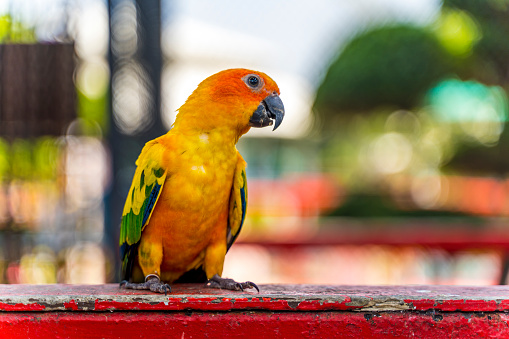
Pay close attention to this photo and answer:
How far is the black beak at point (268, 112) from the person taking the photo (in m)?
1.50

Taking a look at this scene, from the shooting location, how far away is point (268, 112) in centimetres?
152

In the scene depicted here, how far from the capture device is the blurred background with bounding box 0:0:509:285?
2.75 meters

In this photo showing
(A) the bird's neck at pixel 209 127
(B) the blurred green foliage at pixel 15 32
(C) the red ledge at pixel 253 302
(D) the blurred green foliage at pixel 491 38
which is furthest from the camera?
(D) the blurred green foliage at pixel 491 38

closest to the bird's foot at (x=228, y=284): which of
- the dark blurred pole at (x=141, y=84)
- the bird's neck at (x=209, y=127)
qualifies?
the bird's neck at (x=209, y=127)

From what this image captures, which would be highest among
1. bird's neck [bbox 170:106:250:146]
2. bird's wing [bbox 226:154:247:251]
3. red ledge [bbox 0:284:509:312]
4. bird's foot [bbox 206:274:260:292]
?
bird's neck [bbox 170:106:250:146]

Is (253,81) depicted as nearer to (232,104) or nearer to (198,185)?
(232,104)

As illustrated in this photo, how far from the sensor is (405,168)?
845cm

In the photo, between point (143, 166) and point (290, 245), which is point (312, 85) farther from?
point (143, 166)

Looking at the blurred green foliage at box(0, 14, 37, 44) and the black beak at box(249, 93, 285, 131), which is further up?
the blurred green foliage at box(0, 14, 37, 44)

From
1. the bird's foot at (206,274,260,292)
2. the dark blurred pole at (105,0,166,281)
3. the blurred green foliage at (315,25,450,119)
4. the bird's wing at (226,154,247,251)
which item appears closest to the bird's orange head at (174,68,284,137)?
the bird's wing at (226,154,247,251)

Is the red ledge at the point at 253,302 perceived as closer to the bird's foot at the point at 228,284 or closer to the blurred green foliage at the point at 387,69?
the bird's foot at the point at 228,284

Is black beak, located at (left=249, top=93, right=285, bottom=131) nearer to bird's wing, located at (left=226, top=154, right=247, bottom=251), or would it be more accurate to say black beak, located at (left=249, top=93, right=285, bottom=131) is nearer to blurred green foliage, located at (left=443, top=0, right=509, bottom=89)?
bird's wing, located at (left=226, top=154, right=247, bottom=251)

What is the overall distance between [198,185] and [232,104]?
264mm

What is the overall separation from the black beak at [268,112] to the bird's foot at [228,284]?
46cm
